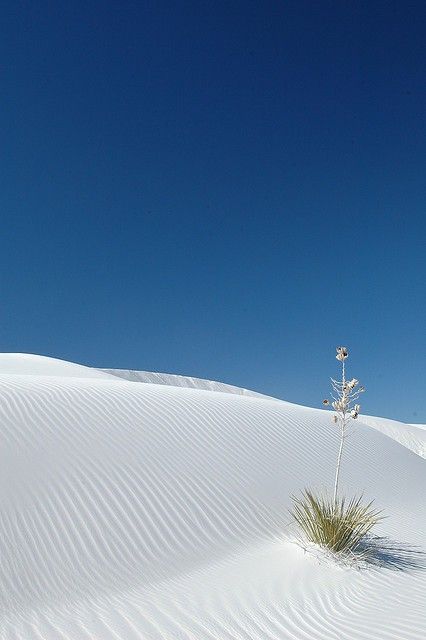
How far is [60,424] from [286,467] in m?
4.17

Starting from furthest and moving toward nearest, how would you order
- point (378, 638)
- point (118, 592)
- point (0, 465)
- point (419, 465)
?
point (419, 465) → point (0, 465) → point (118, 592) → point (378, 638)

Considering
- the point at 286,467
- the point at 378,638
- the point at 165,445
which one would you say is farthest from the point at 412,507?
the point at 378,638

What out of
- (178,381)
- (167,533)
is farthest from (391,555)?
(178,381)

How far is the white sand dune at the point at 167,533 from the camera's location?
162 inches

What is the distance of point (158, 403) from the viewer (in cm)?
1027

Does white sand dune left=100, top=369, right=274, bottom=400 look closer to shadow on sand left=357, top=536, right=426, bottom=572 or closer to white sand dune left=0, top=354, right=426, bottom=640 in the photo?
white sand dune left=0, top=354, right=426, bottom=640

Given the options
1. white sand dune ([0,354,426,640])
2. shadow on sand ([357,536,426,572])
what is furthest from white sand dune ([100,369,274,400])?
shadow on sand ([357,536,426,572])

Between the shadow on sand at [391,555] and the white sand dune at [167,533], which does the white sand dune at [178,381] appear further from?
the shadow on sand at [391,555]

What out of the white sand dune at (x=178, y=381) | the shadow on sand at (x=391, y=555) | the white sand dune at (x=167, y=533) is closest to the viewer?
the white sand dune at (x=167, y=533)

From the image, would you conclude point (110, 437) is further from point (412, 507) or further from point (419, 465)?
point (419, 465)

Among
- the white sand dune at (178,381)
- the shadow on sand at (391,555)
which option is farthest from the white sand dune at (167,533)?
the white sand dune at (178,381)

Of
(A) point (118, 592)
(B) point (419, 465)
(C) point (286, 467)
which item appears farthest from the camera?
(B) point (419, 465)

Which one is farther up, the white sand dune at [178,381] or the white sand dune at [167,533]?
the white sand dune at [178,381]

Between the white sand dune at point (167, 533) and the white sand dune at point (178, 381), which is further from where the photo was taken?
the white sand dune at point (178, 381)
